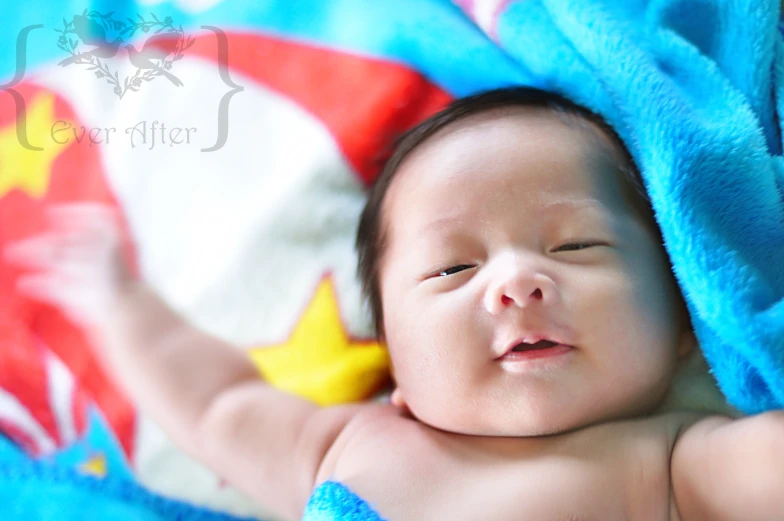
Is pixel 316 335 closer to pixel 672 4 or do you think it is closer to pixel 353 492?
pixel 353 492

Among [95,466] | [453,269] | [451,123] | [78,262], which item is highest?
[451,123]

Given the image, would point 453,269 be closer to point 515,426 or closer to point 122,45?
point 515,426

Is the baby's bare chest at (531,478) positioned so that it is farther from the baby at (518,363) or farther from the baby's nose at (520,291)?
the baby's nose at (520,291)

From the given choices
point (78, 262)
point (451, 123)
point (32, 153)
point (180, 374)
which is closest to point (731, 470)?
point (451, 123)

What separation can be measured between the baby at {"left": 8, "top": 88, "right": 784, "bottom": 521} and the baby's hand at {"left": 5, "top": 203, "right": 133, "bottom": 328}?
0.30 m

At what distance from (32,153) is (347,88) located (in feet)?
1.83

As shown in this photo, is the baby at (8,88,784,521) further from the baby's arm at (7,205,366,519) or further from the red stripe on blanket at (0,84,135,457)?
the red stripe on blanket at (0,84,135,457)

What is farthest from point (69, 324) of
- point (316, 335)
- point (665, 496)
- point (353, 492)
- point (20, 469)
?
point (665, 496)

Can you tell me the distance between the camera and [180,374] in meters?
1.07

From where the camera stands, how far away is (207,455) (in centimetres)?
102

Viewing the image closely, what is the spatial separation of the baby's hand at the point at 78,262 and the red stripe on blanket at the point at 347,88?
344 mm

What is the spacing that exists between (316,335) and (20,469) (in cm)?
43

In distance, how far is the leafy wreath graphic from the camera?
1347 millimetres

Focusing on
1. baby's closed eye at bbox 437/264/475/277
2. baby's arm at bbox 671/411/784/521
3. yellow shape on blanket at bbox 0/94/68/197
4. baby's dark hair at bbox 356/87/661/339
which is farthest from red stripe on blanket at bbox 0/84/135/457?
baby's arm at bbox 671/411/784/521
